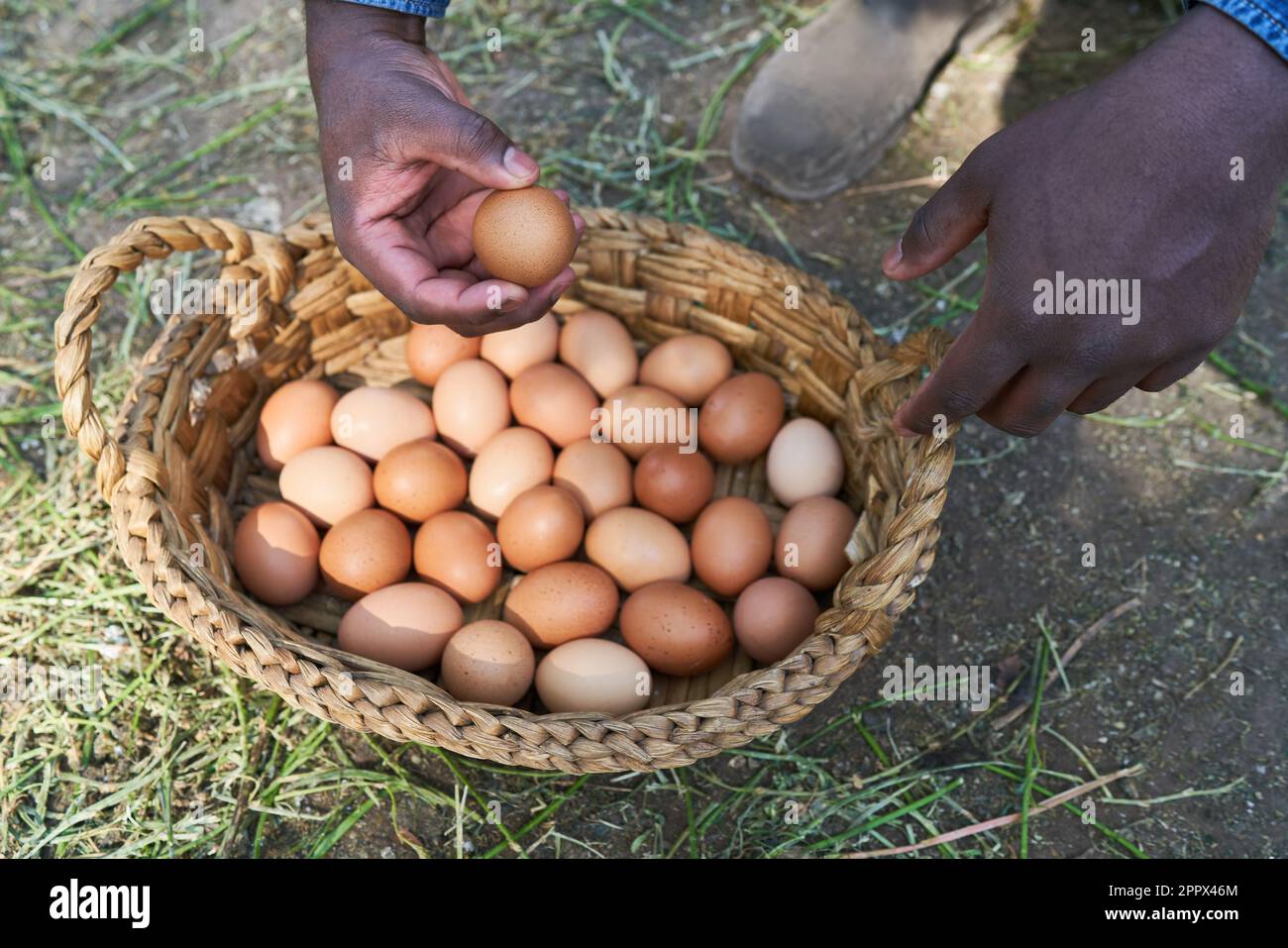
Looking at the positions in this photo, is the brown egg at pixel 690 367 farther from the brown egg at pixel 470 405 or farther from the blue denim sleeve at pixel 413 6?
the blue denim sleeve at pixel 413 6

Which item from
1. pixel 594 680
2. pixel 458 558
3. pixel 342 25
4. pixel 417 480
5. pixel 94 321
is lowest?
pixel 594 680

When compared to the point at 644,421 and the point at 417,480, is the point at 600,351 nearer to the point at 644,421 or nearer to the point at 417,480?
the point at 644,421

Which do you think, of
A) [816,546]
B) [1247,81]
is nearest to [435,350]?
[816,546]

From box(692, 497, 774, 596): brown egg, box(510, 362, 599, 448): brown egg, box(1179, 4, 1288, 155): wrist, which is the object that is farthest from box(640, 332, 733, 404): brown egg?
box(1179, 4, 1288, 155): wrist

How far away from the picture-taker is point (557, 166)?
9.59 feet

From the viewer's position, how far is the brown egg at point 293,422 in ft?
7.16

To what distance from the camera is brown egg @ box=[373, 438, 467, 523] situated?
2104 millimetres

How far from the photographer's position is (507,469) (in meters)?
2.14

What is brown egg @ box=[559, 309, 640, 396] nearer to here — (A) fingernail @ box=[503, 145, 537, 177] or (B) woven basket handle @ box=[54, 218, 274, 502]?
(A) fingernail @ box=[503, 145, 537, 177]

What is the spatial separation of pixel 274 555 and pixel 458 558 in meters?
0.35

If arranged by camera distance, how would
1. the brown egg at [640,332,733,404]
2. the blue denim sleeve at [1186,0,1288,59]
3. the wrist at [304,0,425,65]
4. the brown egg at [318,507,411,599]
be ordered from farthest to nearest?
1. the brown egg at [640,332,733,404]
2. the brown egg at [318,507,411,599]
3. the wrist at [304,0,425,65]
4. the blue denim sleeve at [1186,0,1288,59]

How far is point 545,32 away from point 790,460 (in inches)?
73.2

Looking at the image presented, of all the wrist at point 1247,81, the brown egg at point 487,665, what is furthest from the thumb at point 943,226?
the brown egg at point 487,665

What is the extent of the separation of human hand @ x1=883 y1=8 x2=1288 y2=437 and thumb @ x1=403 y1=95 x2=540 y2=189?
72 cm
